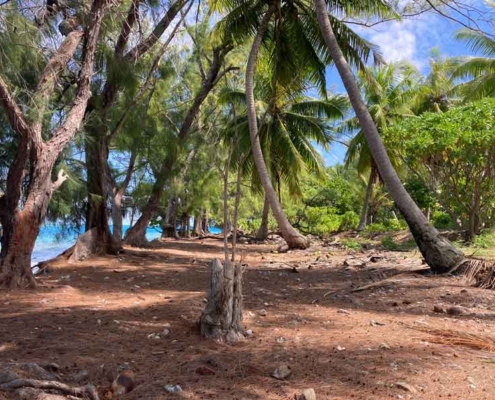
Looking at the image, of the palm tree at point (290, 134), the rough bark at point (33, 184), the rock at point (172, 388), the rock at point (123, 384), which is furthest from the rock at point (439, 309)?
the palm tree at point (290, 134)

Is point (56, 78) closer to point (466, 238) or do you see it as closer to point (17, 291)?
point (17, 291)

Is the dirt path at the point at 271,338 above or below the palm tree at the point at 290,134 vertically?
below

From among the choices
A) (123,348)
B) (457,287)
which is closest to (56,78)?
(123,348)

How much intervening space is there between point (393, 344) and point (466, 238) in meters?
9.96

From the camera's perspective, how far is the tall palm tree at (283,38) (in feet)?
38.2

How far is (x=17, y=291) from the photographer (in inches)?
244

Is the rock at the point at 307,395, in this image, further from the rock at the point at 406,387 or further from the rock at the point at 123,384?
the rock at the point at 123,384

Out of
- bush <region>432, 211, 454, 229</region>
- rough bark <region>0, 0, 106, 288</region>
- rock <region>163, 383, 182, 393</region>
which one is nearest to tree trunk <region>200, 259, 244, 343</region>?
rock <region>163, 383, 182, 393</region>

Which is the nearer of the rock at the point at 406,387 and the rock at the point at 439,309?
the rock at the point at 406,387

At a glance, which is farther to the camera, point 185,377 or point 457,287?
point 457,287

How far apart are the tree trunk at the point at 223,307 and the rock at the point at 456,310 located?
8.25 feet

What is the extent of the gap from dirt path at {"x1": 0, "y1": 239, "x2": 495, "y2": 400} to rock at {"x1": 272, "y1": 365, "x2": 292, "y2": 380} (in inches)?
1.8

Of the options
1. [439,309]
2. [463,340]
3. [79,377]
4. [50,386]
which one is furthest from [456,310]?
[50,386]

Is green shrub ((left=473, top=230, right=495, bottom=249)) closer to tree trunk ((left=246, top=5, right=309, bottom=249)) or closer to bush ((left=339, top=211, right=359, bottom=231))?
tree trunk ((left=246, top=5, right=309, bottom=249))
